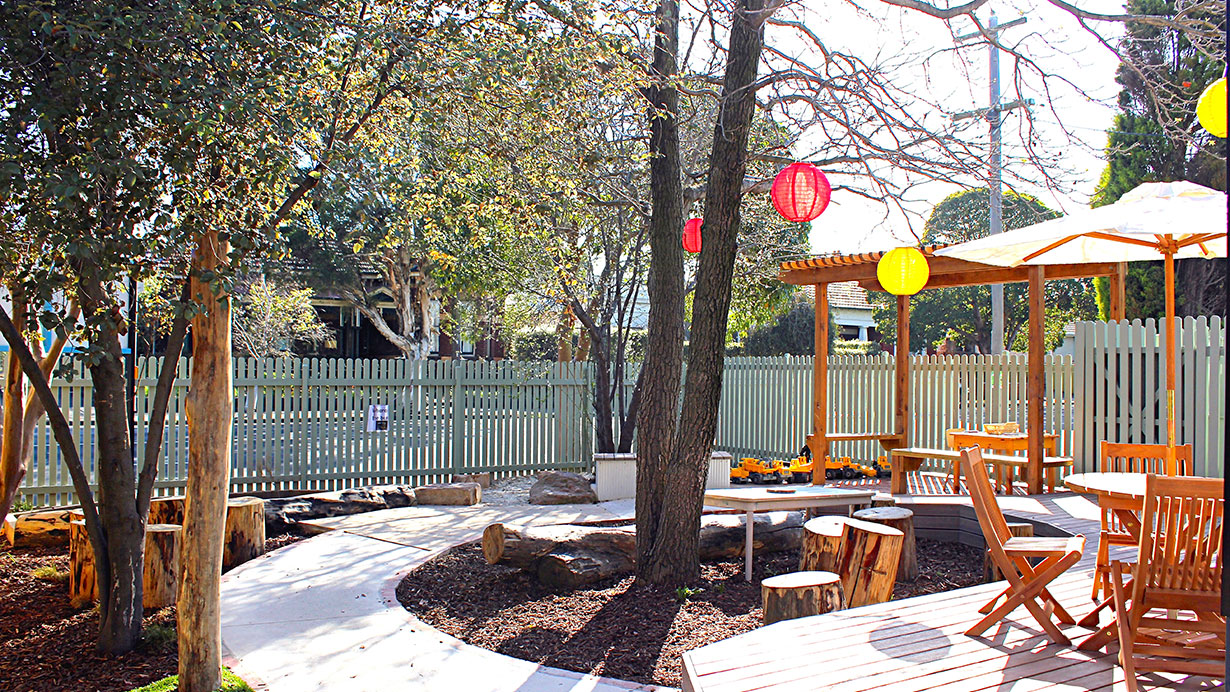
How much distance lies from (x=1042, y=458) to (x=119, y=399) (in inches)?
334

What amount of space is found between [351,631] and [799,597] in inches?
104

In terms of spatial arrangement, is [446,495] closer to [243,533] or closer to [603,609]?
[243,533]

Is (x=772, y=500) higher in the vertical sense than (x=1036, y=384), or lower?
lower

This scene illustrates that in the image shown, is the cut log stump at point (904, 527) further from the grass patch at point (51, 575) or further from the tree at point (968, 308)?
the tree at point (968, 308)

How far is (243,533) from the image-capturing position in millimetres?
7258

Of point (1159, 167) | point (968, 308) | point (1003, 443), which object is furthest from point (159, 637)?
point (968, 308)

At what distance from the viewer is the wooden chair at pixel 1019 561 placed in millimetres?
3881

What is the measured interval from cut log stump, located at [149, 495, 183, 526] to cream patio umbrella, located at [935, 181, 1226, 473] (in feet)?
21.8

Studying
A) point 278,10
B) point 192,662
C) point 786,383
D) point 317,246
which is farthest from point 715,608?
point 317,246

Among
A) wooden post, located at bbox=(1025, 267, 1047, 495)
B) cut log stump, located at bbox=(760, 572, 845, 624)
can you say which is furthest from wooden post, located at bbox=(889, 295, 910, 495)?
cut log stump, located at bbox=(760, 572, 845, 624)

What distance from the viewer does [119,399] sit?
4.89 metres

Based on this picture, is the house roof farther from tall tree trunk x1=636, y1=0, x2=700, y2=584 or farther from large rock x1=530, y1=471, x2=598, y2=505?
tall tree trunk x1=636, y1=0, x2=700, y2=584

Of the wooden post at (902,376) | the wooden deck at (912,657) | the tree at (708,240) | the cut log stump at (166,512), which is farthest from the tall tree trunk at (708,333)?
the wooden post at (902,376)

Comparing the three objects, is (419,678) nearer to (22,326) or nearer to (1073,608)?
(1073,608)
